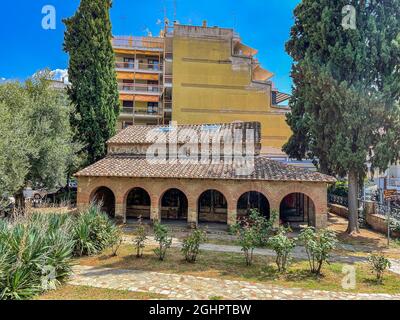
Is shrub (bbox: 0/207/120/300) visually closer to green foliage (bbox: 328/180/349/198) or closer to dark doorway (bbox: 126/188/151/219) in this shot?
dark doorway (bbox: 126/188/151/219)

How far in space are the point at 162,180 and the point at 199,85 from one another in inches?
1137

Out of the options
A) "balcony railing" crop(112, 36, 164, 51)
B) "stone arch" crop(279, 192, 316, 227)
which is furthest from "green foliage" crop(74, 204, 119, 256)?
"balcony railing" crop(112, 36, 164, 51)

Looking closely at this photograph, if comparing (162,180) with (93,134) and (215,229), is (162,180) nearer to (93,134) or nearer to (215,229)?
→ (215,229)

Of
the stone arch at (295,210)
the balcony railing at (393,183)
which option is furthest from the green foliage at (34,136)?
the balcony railing at (393,183)

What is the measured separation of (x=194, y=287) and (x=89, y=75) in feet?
85.0

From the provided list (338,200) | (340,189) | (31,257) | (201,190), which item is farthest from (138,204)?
(340,189)

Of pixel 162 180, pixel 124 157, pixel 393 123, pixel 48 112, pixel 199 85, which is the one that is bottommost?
pixel 162 180

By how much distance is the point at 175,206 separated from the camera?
2295 centimetres

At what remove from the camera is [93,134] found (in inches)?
1130

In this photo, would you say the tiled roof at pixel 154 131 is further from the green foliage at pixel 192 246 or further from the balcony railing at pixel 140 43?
the balcony railing at pixel 140 43

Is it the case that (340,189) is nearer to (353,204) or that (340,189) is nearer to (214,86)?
(353,204)

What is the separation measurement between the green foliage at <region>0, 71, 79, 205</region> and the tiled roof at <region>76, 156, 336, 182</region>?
3732 millimetres

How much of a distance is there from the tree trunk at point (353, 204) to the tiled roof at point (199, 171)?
210 centimetres

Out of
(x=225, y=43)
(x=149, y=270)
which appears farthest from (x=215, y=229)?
(x=225, y=43)
